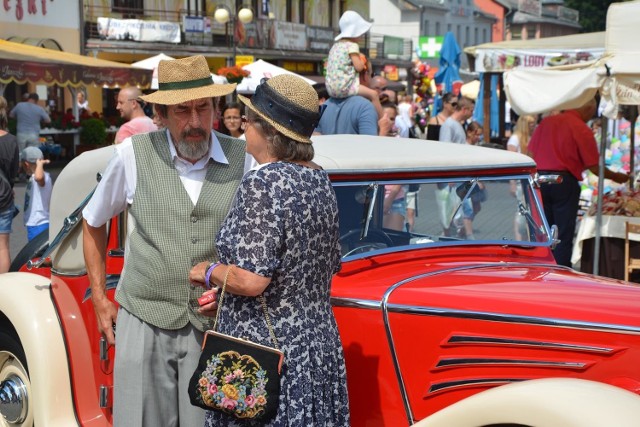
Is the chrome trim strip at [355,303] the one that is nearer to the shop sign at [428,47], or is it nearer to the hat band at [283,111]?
the hat band at [283,111]

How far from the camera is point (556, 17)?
80750 mm

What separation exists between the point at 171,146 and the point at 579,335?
1510 millimetres

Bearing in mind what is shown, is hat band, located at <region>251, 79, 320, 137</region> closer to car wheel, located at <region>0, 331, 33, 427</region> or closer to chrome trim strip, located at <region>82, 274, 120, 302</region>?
chrome trim strip, located at <region>82, 274, 120, 302</region>

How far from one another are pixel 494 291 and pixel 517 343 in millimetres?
263

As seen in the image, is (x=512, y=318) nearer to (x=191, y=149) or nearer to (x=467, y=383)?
(x=467, y=383)

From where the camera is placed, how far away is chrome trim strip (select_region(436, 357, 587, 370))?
9.96 feet

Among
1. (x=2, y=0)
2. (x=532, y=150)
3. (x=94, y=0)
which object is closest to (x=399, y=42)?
(x=94, y=0)

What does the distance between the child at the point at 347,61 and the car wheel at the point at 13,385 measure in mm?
2988

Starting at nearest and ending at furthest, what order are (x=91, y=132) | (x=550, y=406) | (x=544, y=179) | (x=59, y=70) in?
1. (x=550, y=406)
2. (x=544, y=179)
3. (x=59, y=70)
4. (x=91, y=132)

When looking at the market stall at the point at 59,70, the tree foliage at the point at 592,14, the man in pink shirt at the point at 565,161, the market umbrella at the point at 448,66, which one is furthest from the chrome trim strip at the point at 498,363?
the tree foliage at the point at 592,14

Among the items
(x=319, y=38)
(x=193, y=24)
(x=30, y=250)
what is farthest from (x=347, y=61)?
(x=319, y=38)

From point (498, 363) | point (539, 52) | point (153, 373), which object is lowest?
point (153, 373)

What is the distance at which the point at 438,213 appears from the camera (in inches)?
159

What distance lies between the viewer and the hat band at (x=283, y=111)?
9.93ft
